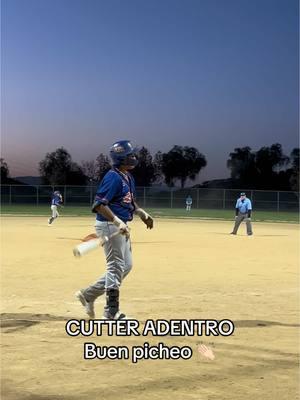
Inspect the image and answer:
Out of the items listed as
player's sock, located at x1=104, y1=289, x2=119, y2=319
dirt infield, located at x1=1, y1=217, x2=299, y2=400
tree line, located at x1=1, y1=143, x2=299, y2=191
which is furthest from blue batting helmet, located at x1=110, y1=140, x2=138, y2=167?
tree line, located at x1=1, y1=143, x2=299, y2=191

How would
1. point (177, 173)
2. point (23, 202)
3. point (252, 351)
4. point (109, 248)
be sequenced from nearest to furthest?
1. point (252, 351)
2. point (109, 248)
3. point (23, 202)
4. point (177, 173)

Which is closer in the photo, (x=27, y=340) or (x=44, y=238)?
(x=27, y=340)

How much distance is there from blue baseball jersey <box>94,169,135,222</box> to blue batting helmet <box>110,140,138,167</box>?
14 centimetres

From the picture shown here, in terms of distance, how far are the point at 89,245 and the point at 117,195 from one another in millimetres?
745

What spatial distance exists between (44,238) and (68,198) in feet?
146

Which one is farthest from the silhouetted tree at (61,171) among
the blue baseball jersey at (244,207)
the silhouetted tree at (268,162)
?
the blue baseball jersey at (244,207)

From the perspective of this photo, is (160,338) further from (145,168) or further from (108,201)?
(145,168)

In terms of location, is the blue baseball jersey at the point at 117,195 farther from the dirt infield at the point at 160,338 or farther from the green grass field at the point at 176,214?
the green grass field at the point at 176,214

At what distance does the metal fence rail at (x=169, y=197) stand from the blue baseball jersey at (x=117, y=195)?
5752 cm

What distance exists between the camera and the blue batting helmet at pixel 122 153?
7082 millimetres

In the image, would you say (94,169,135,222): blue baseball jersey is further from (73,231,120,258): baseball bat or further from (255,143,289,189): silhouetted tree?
(255,143,289,189): silhouetted tree

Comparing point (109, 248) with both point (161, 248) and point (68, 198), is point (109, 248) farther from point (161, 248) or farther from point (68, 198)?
point (68, 198)

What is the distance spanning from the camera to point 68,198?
65.8 metres

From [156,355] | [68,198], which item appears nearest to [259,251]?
[156,355]
